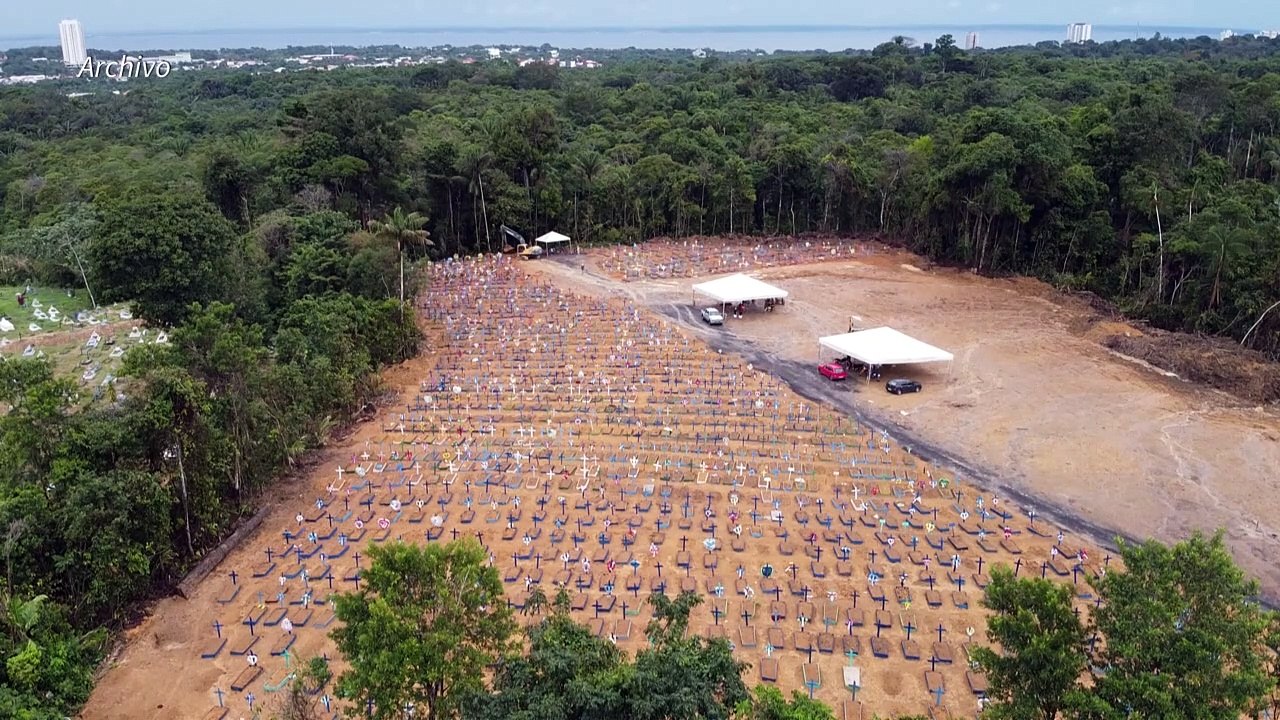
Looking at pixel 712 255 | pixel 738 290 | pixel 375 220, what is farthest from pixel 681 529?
pixel 712 255

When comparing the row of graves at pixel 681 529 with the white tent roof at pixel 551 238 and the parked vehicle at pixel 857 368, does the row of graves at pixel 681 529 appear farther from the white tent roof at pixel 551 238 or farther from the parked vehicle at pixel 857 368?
the white tent roof at pixel 551 238

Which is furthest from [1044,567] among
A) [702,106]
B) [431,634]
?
[702,106]

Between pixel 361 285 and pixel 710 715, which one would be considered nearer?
pixel 710 715

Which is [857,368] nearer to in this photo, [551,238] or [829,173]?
[551,238]

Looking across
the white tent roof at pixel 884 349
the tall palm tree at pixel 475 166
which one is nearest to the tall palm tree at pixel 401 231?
the tall palm tree at pixel 475 166

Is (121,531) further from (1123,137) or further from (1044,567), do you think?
(1123,137)

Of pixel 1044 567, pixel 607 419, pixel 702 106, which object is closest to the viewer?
pixel 1044 567

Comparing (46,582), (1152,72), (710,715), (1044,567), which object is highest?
(1152,72)

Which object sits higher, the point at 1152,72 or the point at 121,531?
the point at 1152,72
